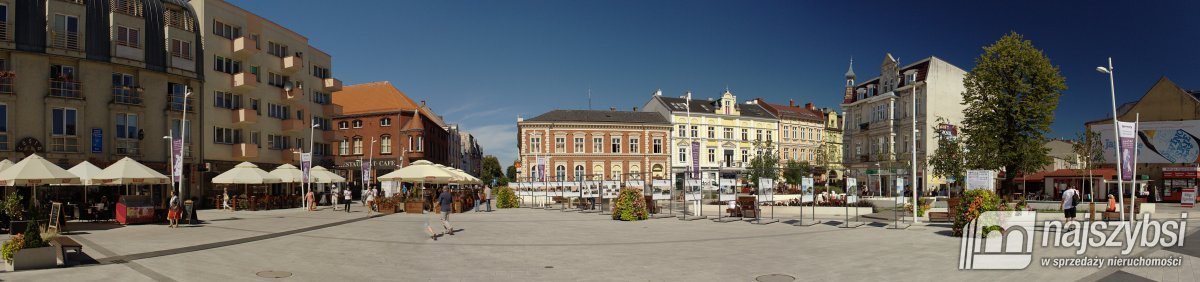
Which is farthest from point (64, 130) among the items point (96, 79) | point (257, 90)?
point (257, 90)

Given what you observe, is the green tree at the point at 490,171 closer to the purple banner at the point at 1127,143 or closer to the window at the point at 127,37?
the window at the point at 127,37

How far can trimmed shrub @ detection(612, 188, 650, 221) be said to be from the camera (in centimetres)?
2902

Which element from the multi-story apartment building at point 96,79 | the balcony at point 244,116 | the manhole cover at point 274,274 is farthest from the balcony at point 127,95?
the manhole cover at point 274,274

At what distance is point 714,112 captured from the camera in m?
85.5

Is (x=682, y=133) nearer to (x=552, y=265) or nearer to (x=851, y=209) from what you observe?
(x=851, y=209)

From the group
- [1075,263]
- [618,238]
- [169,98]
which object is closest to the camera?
[1075,263]

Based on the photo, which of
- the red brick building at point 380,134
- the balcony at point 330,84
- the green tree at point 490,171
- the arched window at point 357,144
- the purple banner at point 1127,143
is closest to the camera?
the purple banner at point 1127,143

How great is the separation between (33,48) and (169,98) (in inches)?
286

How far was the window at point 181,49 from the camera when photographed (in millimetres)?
39594

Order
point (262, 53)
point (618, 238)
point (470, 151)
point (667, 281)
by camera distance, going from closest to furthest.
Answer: point (667, 281) → point (618, 238) → point (262, 53) → point (470, 151)

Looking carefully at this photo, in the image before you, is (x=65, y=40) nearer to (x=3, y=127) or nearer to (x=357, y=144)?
(x=3, y=127)

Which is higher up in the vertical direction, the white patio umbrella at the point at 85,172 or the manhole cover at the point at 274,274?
the white patio umbrella at the point at 85,172

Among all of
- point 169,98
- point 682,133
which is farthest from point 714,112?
point 169,98

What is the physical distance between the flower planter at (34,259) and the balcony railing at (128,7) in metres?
28.7
